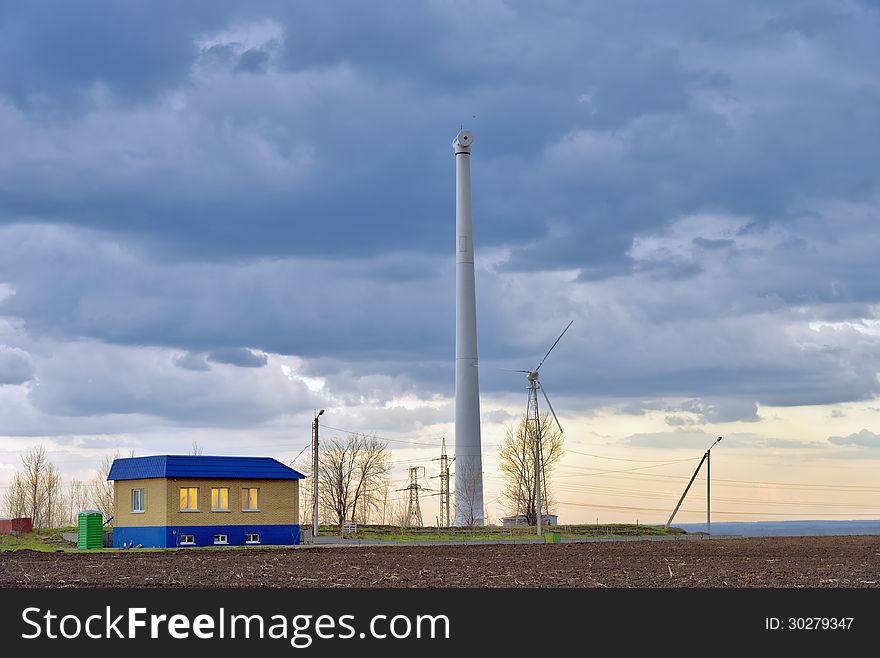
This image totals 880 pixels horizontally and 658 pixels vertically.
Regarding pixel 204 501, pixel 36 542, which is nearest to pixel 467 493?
pixel 204 501

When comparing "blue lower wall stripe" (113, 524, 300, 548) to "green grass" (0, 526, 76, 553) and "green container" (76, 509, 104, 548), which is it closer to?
"green container" (76, 509, 104, 548)

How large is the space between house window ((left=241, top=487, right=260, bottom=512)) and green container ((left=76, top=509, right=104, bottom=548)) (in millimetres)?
7482

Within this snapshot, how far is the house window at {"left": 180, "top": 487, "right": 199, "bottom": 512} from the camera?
60.4 meters

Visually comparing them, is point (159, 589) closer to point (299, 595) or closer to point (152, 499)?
point (299, 595)

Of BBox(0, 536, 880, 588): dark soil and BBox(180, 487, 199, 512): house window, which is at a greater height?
BBox(180, 487, 199, 512): house window

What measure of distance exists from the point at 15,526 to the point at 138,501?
1988cm

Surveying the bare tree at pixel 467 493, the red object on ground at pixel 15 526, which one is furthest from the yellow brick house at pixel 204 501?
the bare tree at pixel 467 493

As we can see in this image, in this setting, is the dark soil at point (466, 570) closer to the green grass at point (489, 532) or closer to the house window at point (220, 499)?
the house window at point (220, 499)

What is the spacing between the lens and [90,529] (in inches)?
2391

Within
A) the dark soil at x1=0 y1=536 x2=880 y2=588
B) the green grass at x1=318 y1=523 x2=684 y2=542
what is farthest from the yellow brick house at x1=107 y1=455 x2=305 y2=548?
the dark soil at x1=0 y1=536 x2=880 y2=588

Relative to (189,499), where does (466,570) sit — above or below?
below

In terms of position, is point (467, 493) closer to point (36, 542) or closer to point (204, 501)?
point (204, 501)

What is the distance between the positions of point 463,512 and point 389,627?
75601mm

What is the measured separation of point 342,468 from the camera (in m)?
103
